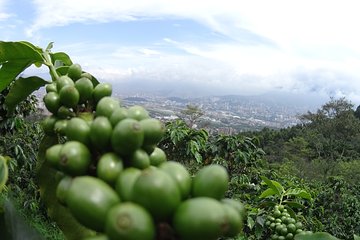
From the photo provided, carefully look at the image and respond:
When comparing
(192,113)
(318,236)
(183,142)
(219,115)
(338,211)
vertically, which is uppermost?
(318,236)

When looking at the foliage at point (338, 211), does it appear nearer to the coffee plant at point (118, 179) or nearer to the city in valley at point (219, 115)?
the coffee plant at point (118, 179)

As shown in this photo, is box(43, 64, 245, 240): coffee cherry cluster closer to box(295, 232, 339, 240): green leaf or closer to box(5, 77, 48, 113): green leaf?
box(5, 77, 48, 113): green leaf

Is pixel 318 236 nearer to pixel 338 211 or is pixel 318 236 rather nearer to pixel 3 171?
pixel 3 171

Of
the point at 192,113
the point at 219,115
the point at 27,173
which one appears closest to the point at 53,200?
the point at 27,173

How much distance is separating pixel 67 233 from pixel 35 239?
0.54ft

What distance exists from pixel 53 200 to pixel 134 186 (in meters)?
0.39

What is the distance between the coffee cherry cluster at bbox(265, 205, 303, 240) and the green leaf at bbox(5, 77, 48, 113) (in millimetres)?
1421

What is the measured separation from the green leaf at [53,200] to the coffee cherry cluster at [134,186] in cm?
16

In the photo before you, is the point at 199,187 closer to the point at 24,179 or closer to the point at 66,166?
the point at 66,166

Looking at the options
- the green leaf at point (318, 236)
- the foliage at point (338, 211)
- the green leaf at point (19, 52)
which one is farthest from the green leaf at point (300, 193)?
the foliage at point (338, 211)

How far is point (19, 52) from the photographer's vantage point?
120 centimetres

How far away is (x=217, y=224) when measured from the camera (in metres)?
0.55

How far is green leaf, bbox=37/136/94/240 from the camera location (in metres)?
0.85

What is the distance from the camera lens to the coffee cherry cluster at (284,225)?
221cm
